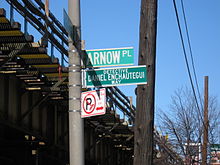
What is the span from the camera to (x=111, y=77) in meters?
9.05

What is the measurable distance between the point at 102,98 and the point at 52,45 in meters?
6.66

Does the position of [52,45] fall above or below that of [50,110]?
above

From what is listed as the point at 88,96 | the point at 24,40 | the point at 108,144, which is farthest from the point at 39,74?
the point at 108,144

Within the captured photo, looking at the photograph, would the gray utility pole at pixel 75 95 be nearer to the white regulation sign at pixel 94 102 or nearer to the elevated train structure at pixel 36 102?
the white regulation sign at pixel 94 102

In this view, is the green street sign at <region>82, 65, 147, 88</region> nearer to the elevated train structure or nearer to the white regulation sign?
the white regulation sign

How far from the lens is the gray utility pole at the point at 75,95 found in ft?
26.8

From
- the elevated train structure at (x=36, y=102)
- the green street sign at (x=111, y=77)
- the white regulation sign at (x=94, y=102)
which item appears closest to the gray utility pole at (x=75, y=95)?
the white regulation sign at (x=94, y=102)

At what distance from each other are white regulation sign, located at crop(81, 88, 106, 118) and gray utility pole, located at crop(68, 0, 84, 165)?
5.9 inches

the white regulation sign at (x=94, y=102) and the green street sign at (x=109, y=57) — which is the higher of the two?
the green street sign at (x=109, y=57)

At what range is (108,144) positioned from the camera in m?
29.4

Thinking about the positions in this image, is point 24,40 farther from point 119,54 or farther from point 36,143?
point 36,143

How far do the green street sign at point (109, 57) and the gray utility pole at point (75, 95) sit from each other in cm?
53

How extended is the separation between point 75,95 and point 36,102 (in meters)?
8.77

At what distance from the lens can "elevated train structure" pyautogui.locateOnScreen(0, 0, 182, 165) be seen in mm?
13078
